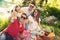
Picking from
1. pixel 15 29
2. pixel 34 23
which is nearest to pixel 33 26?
pixel 34 23

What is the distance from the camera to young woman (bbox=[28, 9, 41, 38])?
4.37ft

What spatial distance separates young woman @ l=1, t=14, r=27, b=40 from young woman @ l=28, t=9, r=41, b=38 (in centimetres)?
5

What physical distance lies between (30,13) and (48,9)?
0.48 feet

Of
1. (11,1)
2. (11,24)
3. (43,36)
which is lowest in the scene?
(43,36)

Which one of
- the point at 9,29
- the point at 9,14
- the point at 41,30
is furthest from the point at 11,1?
the point at 41,30

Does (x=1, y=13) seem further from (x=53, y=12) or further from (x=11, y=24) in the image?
(x=53, y=12)

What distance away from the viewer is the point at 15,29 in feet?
4.32

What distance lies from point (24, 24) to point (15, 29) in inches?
3.2

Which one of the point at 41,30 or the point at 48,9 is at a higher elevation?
the point at 48,9

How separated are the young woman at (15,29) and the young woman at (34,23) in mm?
54

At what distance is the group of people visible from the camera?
1315 millimetres

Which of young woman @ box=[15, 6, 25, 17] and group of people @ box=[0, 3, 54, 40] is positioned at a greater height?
young woman @ box=[15, 6, 25, 17]

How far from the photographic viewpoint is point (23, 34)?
4.34 ft

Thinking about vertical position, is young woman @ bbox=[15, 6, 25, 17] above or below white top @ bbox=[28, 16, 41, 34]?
above
